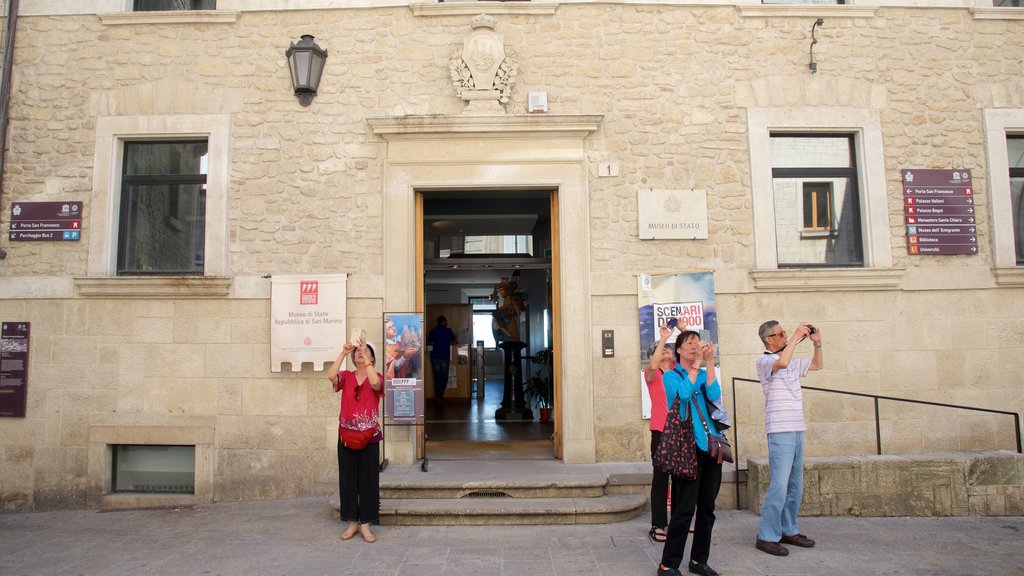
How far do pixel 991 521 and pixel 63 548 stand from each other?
26.6ft

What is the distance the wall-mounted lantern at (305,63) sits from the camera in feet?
24.0

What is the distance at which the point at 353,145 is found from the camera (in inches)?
294

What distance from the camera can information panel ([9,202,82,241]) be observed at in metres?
7.42

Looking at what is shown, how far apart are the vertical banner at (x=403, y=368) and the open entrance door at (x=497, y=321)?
62 centimetres

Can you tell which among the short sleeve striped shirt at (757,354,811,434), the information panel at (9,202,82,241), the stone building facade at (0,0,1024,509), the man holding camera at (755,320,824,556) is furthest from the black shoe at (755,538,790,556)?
the information panel at (9,202,82,241)

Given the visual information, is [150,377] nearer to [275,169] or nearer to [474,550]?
[275,169]

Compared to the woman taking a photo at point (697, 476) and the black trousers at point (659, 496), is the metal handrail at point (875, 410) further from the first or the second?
the woman taking a photo at point (697, 476)

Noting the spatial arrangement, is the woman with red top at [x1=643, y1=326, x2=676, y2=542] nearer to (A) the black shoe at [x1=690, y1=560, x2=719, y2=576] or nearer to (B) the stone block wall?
(A) the black shoe at [x1=690, y1=560, x2=719, y2=576]

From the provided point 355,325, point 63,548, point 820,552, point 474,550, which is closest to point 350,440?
point 474,550

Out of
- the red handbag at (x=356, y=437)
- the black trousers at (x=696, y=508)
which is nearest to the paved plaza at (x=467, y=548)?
the black trousers at (x=696, y=508)

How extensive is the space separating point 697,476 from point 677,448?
0.23m

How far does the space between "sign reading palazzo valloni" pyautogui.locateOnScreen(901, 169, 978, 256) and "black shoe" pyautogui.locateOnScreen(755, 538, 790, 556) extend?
402 cm

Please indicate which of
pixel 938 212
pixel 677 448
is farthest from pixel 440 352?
pixel 677 448

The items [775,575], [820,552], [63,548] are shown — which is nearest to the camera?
[775,575]
